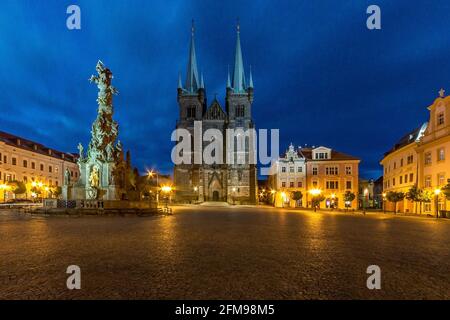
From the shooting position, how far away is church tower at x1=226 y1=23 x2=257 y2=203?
75.6 meters

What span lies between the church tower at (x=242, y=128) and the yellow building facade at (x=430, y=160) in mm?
39940

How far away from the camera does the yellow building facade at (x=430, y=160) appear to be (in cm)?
2973

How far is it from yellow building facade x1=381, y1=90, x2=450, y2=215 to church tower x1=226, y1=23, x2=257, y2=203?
39940 millimetres

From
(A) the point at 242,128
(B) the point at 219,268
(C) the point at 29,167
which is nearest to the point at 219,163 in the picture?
(A) the point at 242,128

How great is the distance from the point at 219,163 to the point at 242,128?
12625mm

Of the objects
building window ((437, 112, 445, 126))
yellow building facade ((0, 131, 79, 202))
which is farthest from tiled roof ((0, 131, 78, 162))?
building window ((437, 112, 445, 126))

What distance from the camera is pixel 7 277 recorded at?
6.04 meters

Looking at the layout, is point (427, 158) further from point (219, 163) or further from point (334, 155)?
point (219, 163)

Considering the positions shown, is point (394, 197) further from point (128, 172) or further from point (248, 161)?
point (248, 161)

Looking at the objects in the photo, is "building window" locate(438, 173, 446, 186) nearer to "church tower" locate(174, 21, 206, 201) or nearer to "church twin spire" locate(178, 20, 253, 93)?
"church tower" locate(174, 21, 206, 201)

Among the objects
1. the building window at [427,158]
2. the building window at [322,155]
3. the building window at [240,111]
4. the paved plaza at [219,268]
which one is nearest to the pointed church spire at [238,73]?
the building window at [240,111]

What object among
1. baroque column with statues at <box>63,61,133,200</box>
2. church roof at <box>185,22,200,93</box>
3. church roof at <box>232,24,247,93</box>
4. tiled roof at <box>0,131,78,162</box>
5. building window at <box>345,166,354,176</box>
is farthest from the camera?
church roof at <box>185,22,200,93</box>
